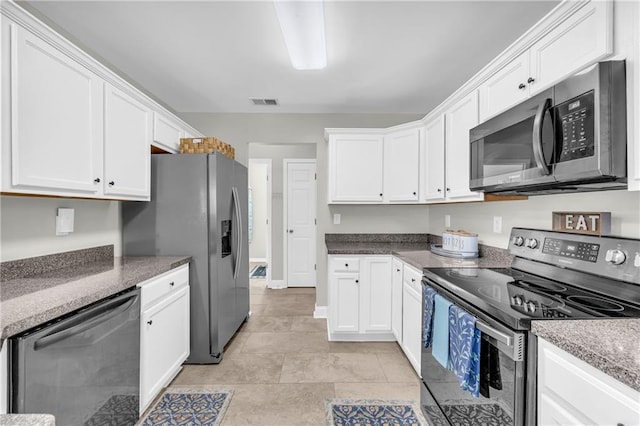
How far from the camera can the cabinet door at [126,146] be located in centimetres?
186

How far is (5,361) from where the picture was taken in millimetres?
1001

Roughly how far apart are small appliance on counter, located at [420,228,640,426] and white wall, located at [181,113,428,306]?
1.78 metres

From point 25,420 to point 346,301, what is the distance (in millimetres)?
2496

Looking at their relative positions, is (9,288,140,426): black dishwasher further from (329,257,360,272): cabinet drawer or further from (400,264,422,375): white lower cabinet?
(400,264,422,375): white lower cabinet

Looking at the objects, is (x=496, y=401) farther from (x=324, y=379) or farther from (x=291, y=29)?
(x=291, y=29)

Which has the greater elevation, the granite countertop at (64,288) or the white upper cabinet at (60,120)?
the white upper cabinet at (60,120)

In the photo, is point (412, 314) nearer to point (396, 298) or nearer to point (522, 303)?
point (396, 298)

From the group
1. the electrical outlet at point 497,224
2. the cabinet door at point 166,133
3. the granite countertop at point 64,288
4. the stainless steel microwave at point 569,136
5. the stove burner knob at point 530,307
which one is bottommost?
the granite countertop at point 64,288

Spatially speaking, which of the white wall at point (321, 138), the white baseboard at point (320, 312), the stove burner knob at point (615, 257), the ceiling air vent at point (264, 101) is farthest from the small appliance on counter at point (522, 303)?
the ceiling air vent at point (264, 101)

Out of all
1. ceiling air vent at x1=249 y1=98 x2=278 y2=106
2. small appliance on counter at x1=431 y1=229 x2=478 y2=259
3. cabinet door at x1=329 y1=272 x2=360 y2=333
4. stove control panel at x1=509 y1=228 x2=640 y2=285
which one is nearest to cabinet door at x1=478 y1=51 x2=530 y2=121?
stove control panel at x1=509 y1=228 x2=640 y2=285

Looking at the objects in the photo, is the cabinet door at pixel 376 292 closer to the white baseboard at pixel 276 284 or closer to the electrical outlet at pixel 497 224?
the electrical outlet at pixel 497 224

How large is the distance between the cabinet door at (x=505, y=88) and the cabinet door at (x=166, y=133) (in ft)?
7.85

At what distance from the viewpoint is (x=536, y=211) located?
72.8 inches

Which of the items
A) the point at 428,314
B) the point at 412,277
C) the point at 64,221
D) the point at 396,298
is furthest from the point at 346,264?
the point at 64,221
